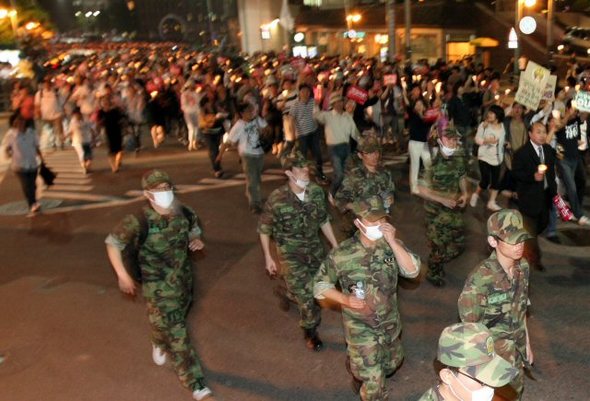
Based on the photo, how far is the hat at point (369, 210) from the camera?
4266 mm

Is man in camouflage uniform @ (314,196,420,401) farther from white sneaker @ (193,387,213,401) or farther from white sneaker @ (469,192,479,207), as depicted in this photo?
white sneaker @ (469,192,479,207)

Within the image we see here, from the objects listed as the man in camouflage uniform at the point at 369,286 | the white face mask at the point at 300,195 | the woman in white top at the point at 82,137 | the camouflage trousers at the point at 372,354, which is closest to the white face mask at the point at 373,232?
the man in camouflage uniform at the point at 369,286

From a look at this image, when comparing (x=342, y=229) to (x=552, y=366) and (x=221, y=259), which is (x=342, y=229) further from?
(x=552, y=366)

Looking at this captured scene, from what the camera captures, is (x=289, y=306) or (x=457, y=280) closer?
(x=289, y=306)

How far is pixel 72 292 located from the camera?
26.7ft

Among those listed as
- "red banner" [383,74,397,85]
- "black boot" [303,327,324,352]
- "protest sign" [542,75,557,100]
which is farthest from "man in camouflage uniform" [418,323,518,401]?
"red banner" [383,74,397,85]

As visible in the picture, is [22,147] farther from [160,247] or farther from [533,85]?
[533,85]

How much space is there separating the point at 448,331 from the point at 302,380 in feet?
9.76

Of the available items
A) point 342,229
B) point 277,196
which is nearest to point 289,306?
point 342,229

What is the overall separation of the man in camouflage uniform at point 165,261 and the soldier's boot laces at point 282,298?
161 centimetres

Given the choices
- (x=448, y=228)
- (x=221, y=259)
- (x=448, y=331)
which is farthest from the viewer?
(x=221, y=259)

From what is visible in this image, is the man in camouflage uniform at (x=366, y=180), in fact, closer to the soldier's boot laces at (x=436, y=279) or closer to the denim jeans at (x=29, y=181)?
the soldier's boot laces at (x=436, y=279)

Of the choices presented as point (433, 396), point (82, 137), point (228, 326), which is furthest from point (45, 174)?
point (433, 396)

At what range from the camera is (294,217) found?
19.0 ft
